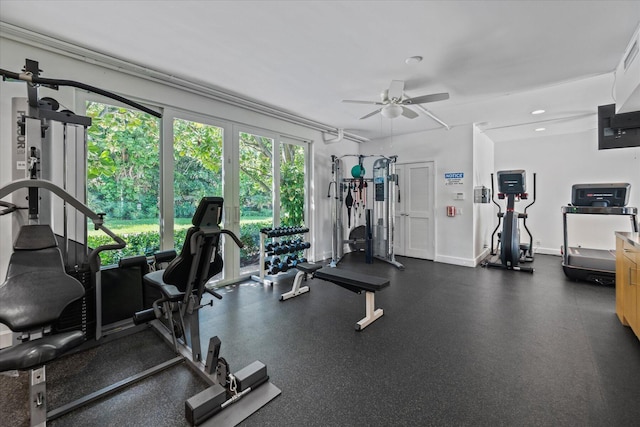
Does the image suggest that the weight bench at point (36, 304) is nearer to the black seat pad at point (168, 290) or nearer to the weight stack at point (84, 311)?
the black seat pad at point (168, 290)

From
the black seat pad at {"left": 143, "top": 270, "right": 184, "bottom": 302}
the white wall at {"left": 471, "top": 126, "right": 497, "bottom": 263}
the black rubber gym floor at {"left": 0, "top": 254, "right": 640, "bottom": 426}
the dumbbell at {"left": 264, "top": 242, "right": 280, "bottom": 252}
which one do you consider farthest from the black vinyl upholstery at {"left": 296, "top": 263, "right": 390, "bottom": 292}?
the white wall at {"left": 471, "top": 126, "right": 497, "bottom": 263}

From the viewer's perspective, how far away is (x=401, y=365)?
7.11ft

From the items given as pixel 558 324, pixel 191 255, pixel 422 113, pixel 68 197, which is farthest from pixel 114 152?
pixel 558 324

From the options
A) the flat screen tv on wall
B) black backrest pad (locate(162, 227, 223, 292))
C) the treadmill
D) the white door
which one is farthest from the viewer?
the white door

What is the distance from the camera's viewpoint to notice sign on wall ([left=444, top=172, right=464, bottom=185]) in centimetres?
546

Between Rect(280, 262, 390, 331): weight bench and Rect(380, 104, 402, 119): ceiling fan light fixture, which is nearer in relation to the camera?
Rect(280, 262, 390, 331): weight bench

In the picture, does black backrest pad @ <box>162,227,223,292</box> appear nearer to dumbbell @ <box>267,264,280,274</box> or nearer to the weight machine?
dumbbell @ <box>267,264,280,274</box>

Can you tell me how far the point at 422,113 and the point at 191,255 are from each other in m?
4.34

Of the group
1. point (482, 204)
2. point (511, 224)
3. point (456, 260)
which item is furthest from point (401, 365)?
point (482, 204)

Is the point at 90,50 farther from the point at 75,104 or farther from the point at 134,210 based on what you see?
the point at 134,210

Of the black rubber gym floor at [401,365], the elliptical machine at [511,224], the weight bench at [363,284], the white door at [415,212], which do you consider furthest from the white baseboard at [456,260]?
the weight bench at [363,284]

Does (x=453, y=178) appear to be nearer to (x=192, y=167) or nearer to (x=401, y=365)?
(x=401, y=365)

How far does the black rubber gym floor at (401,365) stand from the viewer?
168cm

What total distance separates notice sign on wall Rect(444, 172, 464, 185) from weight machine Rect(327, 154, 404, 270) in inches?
40.1
